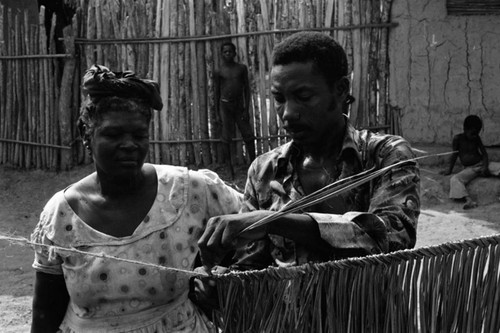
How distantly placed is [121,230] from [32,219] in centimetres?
650

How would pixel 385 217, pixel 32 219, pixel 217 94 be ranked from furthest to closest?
pixel 217 94 < pixel 32 219 < pixel 385 217

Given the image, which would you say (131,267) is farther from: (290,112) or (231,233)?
(290,112)

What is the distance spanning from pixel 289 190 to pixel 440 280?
25.0 inches

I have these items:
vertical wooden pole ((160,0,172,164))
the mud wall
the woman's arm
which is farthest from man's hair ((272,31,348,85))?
vertical wooden pole ((160,0,172,164))

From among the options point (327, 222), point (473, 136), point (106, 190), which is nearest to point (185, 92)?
point (473, 136)

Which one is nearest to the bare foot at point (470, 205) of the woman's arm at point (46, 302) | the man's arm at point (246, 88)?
the man's arm at point (246, 88)

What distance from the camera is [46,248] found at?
2.69 meters

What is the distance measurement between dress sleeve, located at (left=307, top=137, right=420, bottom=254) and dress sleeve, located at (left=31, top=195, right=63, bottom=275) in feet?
3.23

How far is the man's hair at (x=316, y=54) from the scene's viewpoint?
2.34 m

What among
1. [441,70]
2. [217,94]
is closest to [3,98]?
[217,94]

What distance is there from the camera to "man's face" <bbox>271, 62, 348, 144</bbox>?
2299 mm

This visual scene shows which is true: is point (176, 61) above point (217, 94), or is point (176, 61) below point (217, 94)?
above

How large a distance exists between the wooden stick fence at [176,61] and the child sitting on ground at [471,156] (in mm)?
1018

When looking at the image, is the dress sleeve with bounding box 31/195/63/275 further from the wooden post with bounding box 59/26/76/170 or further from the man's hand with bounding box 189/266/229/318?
the wooden post with bounding box 59/26/76/170
